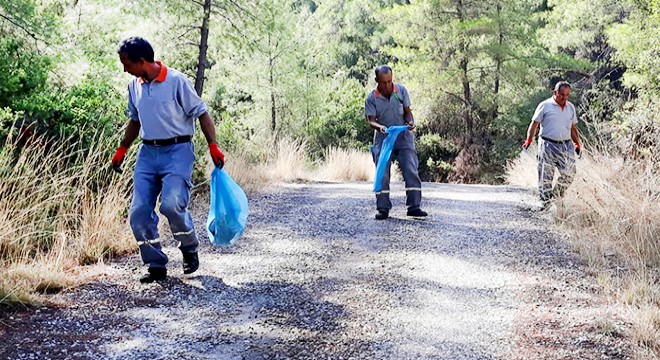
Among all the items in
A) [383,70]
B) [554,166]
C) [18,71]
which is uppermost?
[383,70]

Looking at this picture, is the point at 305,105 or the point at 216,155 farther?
the point at 305,105

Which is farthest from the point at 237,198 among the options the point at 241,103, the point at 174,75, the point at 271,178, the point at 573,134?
the point at 241,103

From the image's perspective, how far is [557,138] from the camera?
9.03 metres

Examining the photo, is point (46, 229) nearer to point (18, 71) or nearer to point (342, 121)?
point (18, 71)

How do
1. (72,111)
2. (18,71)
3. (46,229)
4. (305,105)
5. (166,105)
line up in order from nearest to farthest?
(166,105), (46,229), (72,111), (18,71), (305,105)

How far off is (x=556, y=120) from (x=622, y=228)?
278cm

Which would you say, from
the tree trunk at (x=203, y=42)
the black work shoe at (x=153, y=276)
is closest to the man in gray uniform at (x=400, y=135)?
the black work shoe at (x=153, y=276)

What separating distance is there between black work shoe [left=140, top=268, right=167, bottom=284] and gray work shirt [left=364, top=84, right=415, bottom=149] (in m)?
3.76

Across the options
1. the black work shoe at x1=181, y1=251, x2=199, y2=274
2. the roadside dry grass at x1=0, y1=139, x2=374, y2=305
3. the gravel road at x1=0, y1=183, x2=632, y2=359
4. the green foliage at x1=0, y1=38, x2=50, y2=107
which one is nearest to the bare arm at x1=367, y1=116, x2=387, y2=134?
the gravel road at x1=0, y1=183, x2=632, y2=359

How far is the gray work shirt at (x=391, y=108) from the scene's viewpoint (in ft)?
27.5

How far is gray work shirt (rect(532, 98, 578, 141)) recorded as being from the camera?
9023mm

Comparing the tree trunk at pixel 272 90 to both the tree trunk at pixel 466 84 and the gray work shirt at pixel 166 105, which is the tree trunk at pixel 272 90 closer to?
the tree trunk at pixel 466 84

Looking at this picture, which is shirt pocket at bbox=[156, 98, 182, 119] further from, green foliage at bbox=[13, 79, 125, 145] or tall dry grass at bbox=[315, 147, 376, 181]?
tall dry grass at bbox=[315, 147, 376, 181]

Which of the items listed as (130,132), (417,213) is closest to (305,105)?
(417,213)
